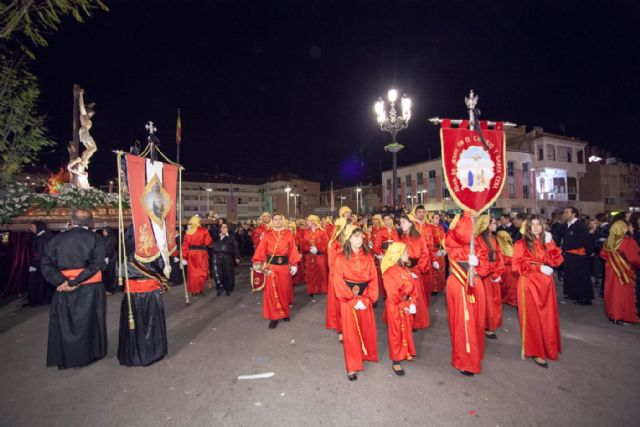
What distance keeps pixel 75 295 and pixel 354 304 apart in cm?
396

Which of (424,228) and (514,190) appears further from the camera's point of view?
(514,190)

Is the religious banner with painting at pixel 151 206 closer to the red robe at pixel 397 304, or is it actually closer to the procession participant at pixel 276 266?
the procession participant at pixel 276 266

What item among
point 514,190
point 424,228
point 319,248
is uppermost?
point 514,190

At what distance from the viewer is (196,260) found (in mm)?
8812

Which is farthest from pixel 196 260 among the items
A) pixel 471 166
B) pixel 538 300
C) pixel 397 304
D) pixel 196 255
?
pixel 538 300

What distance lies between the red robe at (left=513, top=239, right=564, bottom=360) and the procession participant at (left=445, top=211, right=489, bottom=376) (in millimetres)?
695

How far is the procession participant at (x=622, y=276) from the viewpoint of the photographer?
219 inches

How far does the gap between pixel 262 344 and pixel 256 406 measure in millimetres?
1781

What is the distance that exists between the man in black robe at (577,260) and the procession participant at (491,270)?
8.90 feet

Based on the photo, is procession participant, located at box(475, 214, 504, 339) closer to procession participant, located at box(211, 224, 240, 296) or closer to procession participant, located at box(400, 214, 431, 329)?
procession participant, located at box(400, 214, 431, 329)

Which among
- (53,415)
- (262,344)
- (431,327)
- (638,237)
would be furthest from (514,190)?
(53,415)

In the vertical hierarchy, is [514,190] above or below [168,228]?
above

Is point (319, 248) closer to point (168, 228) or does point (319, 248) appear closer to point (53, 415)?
point (168, 228)

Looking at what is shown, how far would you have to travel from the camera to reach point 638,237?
6.32 meters
